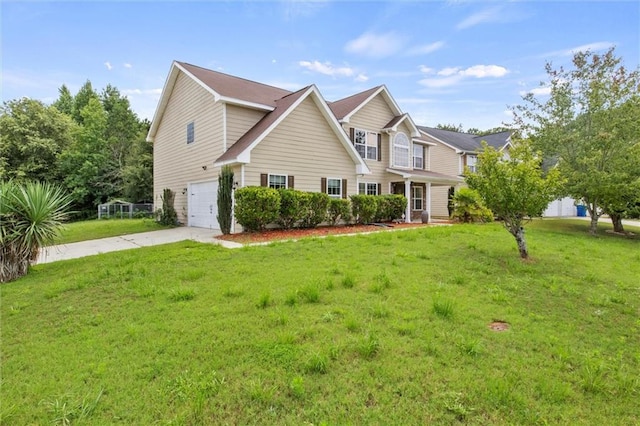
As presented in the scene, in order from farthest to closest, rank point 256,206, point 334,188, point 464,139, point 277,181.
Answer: point 464,139
point 334,188
point 277,181
point 256,206

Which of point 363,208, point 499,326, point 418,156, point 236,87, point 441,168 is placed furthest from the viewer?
point 441,168

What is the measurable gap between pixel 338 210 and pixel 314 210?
1339mm

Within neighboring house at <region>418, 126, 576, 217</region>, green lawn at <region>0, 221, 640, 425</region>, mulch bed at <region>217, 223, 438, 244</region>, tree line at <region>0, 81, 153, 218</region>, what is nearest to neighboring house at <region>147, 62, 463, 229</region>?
mulch bed at <region>217, 223, 438, 244</region>

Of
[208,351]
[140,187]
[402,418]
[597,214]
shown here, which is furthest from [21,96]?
[597,214]

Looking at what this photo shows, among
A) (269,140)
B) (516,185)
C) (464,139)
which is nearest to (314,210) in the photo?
(269,140)

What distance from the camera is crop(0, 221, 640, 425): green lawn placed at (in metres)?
2.73

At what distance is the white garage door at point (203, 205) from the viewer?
578 inches

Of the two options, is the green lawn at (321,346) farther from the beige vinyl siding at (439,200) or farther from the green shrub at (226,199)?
the beige vinyl siding at (439,200)

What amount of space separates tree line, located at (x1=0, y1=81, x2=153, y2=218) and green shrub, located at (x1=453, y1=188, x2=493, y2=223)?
2594cm

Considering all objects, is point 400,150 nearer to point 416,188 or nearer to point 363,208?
point 416,188

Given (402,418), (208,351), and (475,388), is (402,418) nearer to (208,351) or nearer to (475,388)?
(475,388)

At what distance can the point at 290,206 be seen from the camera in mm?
12469

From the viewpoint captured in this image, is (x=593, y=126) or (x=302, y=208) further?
(x=593, y=126)

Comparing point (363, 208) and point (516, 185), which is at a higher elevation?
point (516, 185)
